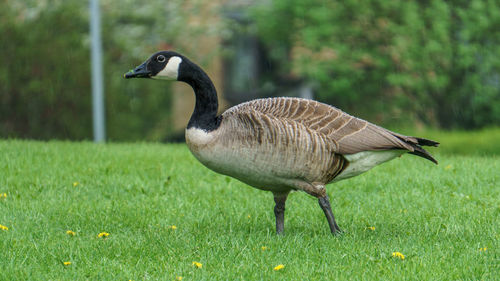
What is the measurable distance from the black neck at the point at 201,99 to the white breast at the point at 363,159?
1163 mm

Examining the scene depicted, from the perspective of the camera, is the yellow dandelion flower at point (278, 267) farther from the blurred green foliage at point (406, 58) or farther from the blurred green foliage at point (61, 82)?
the blurred green foliage at point (406, 58)

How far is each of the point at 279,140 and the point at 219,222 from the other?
65.2 inches

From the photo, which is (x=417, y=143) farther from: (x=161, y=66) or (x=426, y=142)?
(x=161, y=66)

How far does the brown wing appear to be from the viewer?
571 cm

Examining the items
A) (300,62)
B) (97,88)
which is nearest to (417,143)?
(97,88)

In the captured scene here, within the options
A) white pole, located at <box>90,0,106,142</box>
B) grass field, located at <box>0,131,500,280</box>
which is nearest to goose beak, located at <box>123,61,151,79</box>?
grass field, located at <box>0,131,500,280</box>

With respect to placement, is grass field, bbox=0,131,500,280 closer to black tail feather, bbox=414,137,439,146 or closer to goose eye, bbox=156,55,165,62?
black tail feather, bbox=414,137,439,146

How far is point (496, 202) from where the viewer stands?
749 cm

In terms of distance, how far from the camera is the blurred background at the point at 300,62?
54.2ft

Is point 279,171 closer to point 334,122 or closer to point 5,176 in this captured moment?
point 334,122

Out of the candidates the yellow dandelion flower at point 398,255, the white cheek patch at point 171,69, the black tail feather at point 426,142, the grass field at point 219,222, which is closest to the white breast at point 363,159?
the black tail feather at point 426,142

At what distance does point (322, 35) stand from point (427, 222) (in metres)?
12.6

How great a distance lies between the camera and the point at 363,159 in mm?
5867

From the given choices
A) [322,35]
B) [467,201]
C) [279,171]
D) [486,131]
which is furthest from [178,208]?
[322,35]
